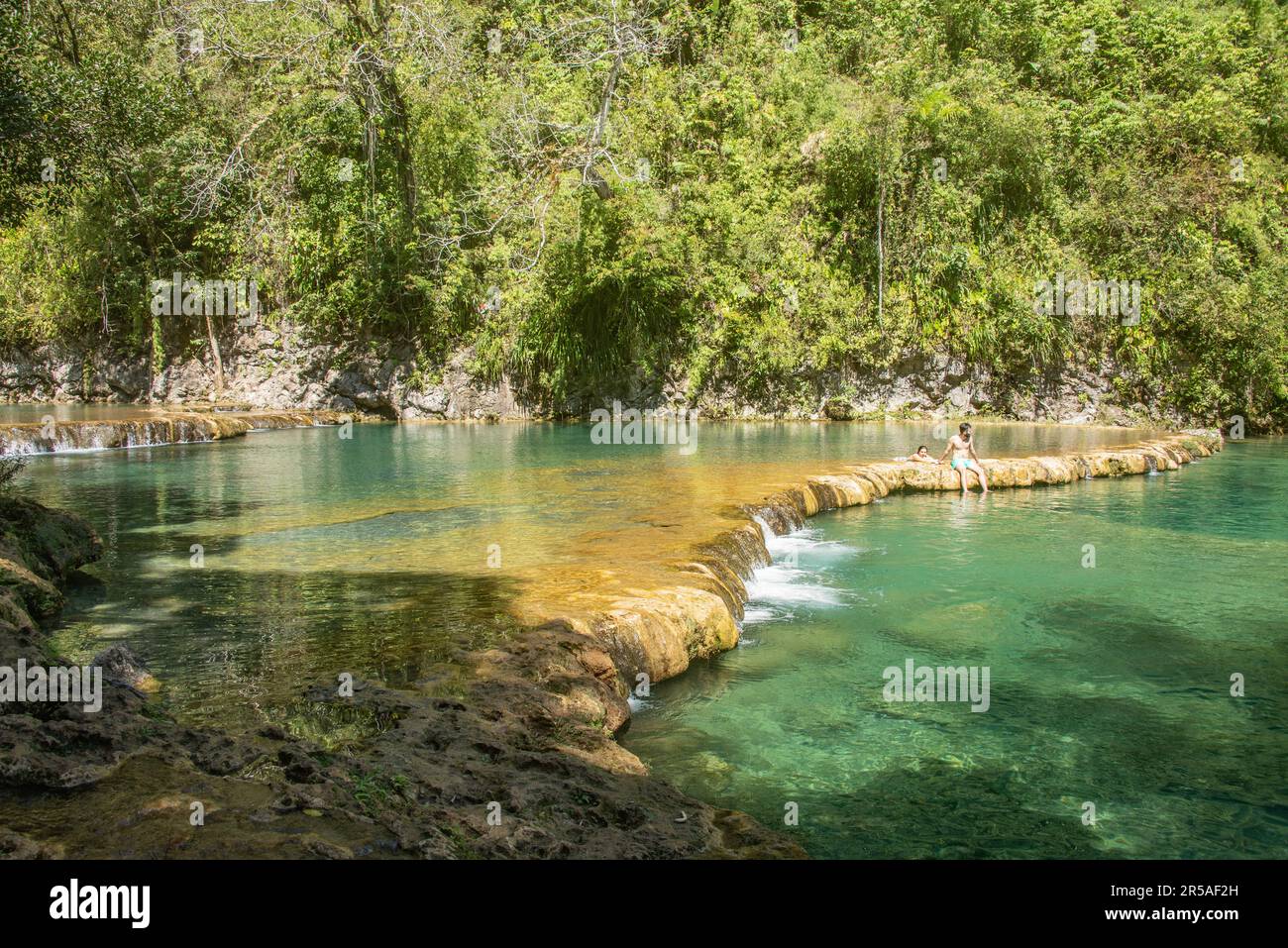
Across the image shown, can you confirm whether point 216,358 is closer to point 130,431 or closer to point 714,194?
point 130,431

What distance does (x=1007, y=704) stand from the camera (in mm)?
6008

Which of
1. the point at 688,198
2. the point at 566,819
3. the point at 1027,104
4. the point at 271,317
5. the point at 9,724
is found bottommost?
the point at 566,819

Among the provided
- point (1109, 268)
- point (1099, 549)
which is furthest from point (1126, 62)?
point (1099, 549)

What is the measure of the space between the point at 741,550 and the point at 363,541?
3.68 metres

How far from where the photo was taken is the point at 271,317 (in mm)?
27609

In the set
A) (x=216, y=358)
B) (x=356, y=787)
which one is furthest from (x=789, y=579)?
(x=216, y=358)

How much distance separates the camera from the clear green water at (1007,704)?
14.7 ft

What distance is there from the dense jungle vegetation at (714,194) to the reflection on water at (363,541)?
769 cm

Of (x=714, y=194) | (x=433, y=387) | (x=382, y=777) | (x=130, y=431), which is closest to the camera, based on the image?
(x=382, y=777)

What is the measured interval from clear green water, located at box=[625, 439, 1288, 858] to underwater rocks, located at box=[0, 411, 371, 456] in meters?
14.3

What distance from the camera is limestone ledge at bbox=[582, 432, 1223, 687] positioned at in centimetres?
617

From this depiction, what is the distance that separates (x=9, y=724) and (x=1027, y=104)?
2772 cm

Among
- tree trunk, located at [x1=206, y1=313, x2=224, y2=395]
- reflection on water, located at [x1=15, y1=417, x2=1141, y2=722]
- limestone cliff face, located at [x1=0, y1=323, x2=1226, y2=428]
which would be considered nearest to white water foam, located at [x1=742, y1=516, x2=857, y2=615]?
reflection on water, located at [x1=15, y1=417, x2=1141, y2=722]
